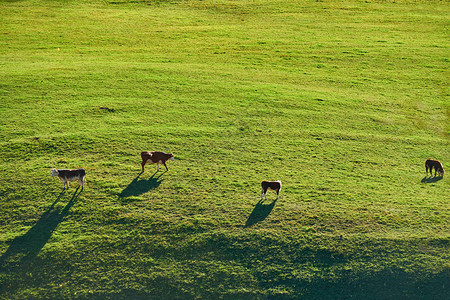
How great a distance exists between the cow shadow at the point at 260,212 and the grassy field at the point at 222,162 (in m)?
0.11

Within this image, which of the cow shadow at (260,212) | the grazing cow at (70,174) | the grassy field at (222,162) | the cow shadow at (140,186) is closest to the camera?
the grassy field at (222,162)

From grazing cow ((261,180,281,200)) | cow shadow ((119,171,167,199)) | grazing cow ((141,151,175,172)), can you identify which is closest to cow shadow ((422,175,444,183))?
grazing cow ((261,180,281,200))

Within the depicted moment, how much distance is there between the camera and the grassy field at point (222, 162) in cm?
1952

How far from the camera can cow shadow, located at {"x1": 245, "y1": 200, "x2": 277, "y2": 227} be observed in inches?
864

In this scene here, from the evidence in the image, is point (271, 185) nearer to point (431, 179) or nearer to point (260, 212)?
point (260, 212)

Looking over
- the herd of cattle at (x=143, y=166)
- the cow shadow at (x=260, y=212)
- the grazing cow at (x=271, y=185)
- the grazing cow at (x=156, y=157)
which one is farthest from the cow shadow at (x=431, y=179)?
the grazing cow at (x=156, y=157)

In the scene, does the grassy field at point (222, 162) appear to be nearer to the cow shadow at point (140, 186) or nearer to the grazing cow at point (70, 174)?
the cow shadow at point (140, 186)

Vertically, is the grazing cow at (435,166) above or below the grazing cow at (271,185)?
above

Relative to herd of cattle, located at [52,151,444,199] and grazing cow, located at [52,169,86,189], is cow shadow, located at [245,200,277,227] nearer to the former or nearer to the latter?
herd of cattle, located at [52,151,444,199]

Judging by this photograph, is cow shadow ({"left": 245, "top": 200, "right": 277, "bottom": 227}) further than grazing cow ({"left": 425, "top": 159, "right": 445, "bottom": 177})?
No

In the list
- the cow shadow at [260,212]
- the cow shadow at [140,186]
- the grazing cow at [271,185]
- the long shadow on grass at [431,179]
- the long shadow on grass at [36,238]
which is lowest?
the long shadow on grass at [36,238]

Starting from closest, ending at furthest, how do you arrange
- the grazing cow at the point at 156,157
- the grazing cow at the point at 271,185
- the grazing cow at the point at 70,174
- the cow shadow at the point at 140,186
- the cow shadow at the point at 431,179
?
the grazing cow at the point at 70,174 → the grazing cow at the point at 271,185 → the cow shadow at the point at 140,186 → the grazing cow at the point at 156,157 → the cow shadow at the point at 431,179

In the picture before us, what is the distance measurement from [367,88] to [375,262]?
24.9 m

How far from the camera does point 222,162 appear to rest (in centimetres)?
2728
